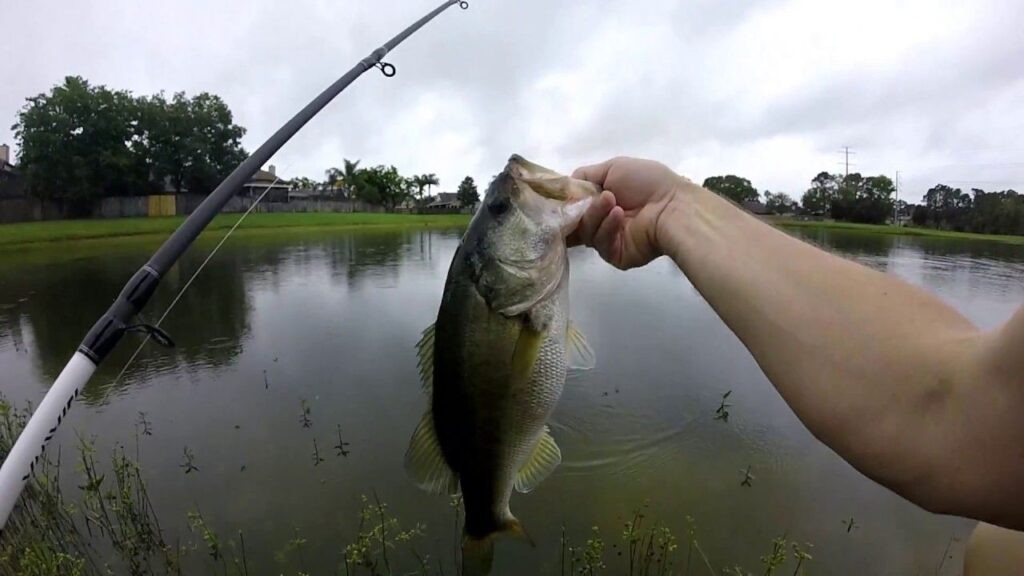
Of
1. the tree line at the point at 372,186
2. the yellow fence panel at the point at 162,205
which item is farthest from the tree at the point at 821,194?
the yellow fence panel at the point at 162,205

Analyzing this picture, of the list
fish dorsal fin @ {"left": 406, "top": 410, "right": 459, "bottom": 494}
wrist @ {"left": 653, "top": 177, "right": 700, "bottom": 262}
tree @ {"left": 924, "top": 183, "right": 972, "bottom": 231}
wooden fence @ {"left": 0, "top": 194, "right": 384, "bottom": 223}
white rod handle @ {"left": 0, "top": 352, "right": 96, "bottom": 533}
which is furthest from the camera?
tree @ {"left": 924, "top": 183, "right": 972, "bottom": 231}

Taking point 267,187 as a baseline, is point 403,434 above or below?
below

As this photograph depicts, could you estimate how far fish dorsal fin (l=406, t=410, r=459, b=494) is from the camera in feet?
6.47

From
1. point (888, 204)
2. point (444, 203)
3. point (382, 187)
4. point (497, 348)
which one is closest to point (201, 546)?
point (497, 348)

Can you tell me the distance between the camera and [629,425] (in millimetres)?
7184

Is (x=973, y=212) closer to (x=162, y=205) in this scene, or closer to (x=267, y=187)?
(x=267, y=187)

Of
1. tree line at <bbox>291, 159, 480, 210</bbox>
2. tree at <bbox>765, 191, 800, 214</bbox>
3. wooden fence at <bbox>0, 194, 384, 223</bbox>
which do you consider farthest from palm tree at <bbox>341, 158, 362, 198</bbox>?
tree at <bbox>765, 191, 800, 214</bbox>

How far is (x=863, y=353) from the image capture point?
1.08m

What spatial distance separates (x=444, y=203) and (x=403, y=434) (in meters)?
90.4

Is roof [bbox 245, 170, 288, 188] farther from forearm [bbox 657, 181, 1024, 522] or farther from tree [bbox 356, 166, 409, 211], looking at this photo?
tree [bbox 356, 166, 409, 211]

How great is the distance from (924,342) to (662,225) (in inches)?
33.4

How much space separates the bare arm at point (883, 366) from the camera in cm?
92

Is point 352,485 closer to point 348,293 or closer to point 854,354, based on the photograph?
point 854,354

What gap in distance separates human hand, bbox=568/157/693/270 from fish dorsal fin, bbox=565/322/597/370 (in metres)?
0.31
